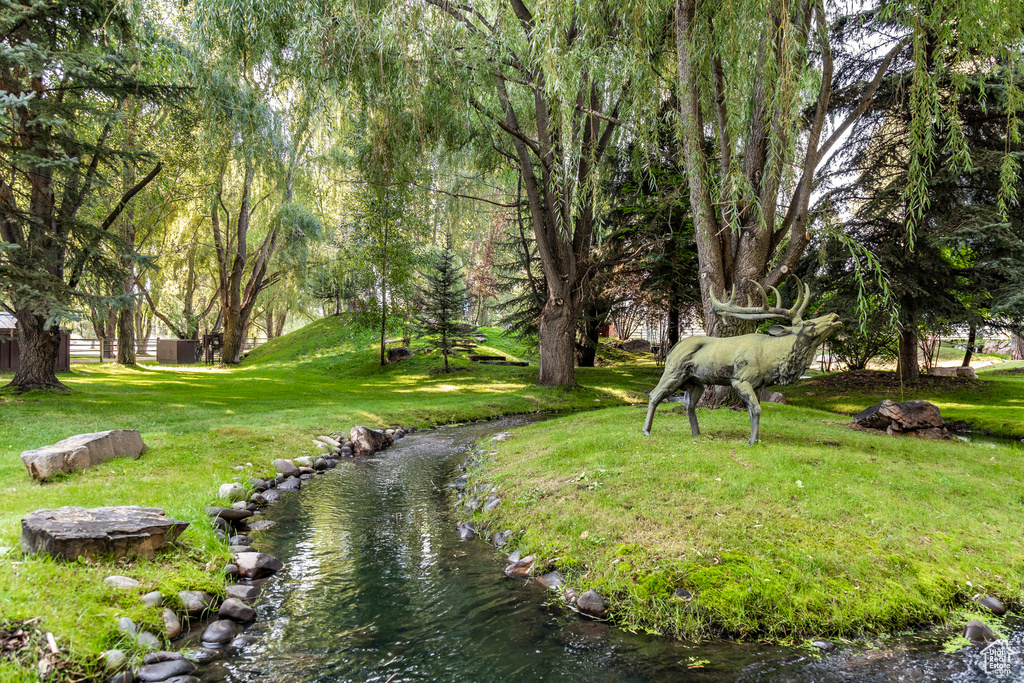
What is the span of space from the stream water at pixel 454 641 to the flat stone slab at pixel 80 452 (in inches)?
111

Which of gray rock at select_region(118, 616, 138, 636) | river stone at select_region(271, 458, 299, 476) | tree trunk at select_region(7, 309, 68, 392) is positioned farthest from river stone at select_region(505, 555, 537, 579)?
tree trunk at select_region(7, 309, 68, 392)

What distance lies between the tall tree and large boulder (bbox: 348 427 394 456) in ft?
17.8

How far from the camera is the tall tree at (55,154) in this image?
31.5ft

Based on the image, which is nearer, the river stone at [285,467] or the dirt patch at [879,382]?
the river stone at [285,467]

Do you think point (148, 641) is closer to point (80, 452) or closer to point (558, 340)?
point (80, 452)

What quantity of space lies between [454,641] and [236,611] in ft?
5.26

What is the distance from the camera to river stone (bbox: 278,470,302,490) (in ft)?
23.7

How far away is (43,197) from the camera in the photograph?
11.8m

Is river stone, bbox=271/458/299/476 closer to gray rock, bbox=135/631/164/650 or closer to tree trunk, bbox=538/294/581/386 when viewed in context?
gray rock, bbox=135/631/164/650

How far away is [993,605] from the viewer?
12.7ft

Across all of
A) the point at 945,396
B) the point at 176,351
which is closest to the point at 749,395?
the point at 945,396

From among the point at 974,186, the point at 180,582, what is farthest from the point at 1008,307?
the point at 180,582

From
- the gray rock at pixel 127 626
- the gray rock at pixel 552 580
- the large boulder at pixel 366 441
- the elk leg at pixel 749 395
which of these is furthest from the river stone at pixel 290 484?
the elk leg at pixel 749 395

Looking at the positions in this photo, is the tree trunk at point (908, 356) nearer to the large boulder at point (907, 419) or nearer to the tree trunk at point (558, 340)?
the large boulder at point (907, 419)
